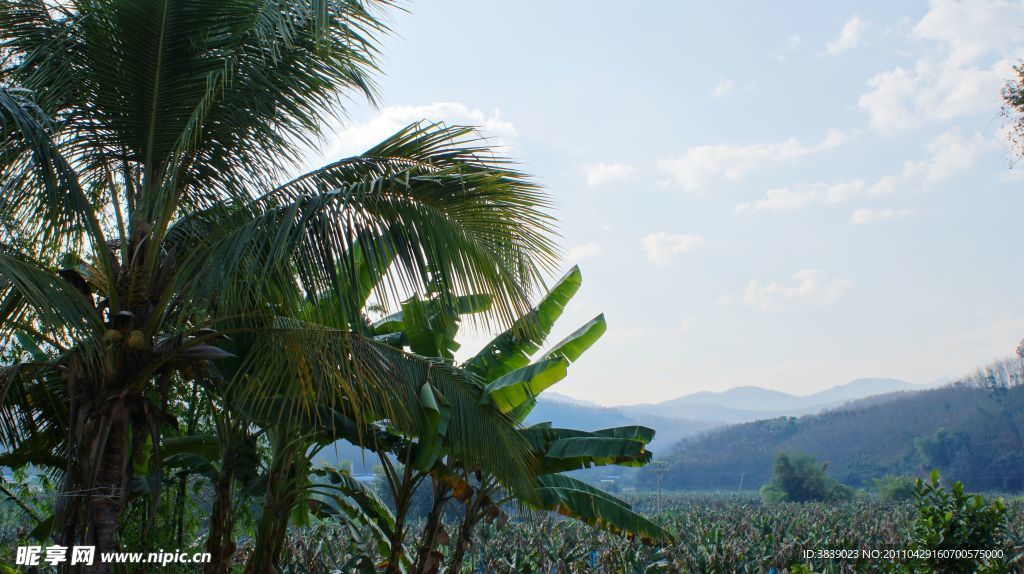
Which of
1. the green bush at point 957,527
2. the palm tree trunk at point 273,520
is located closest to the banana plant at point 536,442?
the palm tree trunk at point 273,520

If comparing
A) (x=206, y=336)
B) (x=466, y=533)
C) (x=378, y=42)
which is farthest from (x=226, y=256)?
(x=466, y=533)

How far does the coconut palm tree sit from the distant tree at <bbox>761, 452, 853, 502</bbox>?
70.0 meters

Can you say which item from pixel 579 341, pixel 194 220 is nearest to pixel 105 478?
pixel 194 220

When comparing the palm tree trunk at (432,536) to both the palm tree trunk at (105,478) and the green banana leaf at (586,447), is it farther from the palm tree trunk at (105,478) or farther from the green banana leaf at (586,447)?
the palm tree trunk at (105,478)

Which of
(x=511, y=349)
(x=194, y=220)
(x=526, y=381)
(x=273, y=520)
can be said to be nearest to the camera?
(x=194, y=220)

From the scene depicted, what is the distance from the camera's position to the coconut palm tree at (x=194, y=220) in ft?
13.8

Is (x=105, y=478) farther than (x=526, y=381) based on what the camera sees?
No

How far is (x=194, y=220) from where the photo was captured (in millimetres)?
5320

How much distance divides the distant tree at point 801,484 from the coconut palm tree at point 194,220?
69993 millimetres

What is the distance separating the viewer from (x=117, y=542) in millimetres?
4188

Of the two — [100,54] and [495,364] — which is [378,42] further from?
[495,364]

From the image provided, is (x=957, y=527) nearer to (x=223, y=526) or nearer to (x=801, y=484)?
(x=223, y=526)

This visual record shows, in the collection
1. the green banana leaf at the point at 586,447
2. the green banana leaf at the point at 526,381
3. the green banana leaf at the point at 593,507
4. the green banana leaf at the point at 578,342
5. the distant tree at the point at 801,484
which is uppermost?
the green banana leaf at the point at 578,342

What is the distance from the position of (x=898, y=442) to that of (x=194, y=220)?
10766 centimetres
